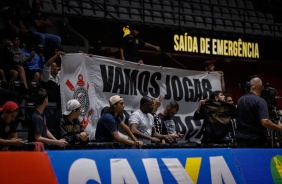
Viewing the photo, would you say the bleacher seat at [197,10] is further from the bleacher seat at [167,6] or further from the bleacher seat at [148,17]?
the bleacher seat at [148,17]

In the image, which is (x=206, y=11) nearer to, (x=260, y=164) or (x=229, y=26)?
(x=229, y=26)

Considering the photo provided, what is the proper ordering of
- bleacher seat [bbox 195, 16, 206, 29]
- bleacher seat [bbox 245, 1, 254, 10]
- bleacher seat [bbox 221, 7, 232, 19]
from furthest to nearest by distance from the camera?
bleacher seat [bbox 245, 1, 254, 10] < bleacher seat [bbox 221, 7, 232, 19] < bleacher seat [bbox 195, 16, 206, 29]

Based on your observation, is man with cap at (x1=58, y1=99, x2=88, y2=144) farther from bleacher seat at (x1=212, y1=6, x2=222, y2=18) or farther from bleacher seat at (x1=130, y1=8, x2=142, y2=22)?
bleacher seat at (x1=212, y1=6, x2=222, y2=18)

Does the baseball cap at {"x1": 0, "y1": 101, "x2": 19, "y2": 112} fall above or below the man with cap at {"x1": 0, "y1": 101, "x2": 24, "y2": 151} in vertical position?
above

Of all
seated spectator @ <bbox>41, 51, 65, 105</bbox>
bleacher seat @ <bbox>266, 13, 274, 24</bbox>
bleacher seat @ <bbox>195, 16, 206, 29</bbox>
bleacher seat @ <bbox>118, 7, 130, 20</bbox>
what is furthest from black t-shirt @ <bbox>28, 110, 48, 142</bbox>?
bleacher seat @ <bbox>266, 13, 274, 24</bbox>

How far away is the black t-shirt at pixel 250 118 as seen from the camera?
8.96m

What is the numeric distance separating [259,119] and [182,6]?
1019 centimetres

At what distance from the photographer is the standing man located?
8.96 meters

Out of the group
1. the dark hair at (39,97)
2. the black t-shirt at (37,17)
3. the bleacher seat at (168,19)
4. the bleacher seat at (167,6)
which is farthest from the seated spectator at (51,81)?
the bleacher seat at (167,6)

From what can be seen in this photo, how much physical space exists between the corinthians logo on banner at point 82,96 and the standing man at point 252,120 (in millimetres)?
3018

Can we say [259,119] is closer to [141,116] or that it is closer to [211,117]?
[141,116]

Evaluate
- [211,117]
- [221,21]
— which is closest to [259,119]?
[211,117]

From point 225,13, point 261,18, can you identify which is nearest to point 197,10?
point 225,13

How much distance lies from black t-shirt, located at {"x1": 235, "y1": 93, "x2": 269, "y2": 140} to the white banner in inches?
119
